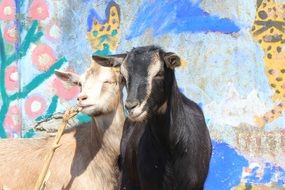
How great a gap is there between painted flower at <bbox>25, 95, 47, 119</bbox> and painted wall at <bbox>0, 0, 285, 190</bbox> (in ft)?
0.04

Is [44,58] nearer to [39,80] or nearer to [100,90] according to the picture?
[39,80]

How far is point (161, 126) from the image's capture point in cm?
634

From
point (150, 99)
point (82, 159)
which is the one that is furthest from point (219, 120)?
point (150, 99)

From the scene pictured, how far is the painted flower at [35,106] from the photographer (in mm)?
9562

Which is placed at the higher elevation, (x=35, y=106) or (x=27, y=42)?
(x=27, y=42)

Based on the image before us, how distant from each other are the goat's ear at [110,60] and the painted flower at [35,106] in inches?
123

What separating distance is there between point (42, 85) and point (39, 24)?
2.74 ft

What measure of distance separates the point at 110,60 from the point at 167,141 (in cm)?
91

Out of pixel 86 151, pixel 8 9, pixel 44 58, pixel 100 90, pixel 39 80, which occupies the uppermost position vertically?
pixel 8 9

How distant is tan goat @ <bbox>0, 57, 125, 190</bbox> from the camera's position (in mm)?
6836

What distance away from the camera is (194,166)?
642 cm

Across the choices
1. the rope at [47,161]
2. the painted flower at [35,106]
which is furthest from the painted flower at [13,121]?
the rope at [47,161]

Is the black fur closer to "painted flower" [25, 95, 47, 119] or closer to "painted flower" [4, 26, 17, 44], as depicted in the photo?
"painted flower" [25, 95, 47, 119]

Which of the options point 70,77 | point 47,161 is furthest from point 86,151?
point 70,77
